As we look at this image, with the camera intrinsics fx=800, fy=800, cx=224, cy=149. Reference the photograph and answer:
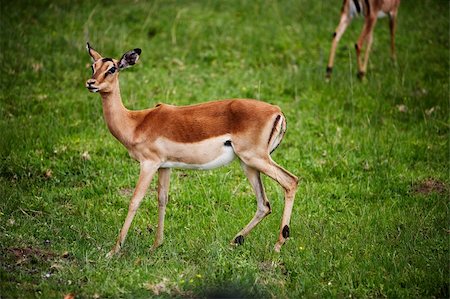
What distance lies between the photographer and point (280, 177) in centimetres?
696

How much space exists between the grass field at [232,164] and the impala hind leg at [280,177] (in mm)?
147

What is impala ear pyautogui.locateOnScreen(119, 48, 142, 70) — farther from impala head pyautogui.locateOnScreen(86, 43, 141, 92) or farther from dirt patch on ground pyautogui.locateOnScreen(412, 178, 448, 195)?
dirt patch on ground pyautogui.locateOnScreen(412, 178, 448, 195)

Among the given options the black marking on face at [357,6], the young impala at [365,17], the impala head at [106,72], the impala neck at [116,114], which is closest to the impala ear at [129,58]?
the impala head at [106,72]

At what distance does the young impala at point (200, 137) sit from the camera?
686 centimetres

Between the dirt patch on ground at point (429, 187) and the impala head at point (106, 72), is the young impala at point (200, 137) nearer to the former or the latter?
the impala head at point (106, 72)

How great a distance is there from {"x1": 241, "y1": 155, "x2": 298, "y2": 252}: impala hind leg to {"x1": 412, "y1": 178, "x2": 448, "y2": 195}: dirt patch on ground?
218cm

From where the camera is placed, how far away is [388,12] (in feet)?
40.0

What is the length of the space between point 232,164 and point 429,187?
7.33 feet

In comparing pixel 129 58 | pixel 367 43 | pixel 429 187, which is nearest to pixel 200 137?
pixel 129 58

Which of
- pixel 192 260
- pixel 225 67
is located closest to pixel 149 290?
pixel 192 260

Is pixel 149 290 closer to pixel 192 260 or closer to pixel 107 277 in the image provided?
pixel 107 277

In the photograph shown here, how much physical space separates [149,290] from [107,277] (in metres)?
0.37

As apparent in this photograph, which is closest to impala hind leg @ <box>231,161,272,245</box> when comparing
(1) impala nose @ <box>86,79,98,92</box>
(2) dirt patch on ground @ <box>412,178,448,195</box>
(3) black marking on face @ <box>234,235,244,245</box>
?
(3) black marking on face @ <box>234,235,244,245</box>

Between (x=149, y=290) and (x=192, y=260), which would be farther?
(x=192, y=260)
